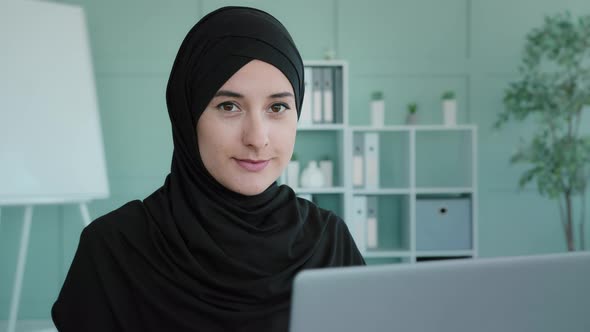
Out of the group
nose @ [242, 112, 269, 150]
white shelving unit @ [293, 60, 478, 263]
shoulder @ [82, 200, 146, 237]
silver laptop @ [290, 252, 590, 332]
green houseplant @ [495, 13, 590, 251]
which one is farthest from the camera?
white shelving unit @ [293, 60, 478, 263]

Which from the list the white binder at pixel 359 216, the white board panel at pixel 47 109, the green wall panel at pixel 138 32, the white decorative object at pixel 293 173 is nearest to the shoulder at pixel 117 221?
the white board panel at pixel 47 109

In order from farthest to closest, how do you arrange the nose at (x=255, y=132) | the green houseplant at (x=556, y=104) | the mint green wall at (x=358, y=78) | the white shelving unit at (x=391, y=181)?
the mint green wall at (x=358, y=78)
the white shelving unit at (x=391, y=181)
the green houseplant at (x=556, y=104)
the nose at (x=255, y=132)

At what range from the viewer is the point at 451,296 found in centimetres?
48

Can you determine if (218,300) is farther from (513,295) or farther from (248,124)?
(513,295)

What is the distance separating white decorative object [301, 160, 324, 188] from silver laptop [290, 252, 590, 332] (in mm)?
3126

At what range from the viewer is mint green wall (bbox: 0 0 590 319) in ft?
12.7

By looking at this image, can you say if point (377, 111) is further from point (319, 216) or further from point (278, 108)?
point (278, 108)

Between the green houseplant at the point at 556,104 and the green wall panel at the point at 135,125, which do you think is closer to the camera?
the green houseplant at the point at 556,104

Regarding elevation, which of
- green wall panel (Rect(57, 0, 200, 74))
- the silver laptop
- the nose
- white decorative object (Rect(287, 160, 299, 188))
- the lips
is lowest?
the silver laptop

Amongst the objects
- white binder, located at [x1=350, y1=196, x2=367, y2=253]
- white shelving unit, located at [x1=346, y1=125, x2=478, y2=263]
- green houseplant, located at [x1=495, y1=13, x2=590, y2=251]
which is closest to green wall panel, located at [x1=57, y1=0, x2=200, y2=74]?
white shelving unit, located at [x1=346, y1=125, x2=478, y2=263]

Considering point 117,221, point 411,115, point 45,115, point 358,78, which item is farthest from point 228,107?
point 358,78

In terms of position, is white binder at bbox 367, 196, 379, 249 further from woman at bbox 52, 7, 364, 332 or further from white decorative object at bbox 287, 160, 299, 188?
woman at bbox 52, 7, 364, 332

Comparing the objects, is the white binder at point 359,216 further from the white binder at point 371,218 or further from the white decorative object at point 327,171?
the white decorative object at point 327,171

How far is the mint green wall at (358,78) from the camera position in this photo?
152 inches
